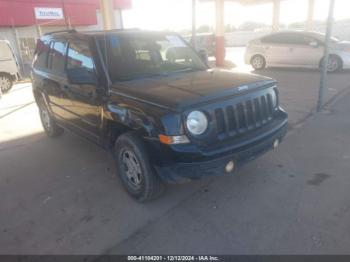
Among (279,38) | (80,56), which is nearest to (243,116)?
(80,56)

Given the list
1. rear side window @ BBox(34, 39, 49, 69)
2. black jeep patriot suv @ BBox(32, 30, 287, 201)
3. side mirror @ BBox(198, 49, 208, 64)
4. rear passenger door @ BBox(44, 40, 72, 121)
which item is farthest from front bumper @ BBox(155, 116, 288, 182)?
rear side window @ BBox(34, 39, 49, 69)

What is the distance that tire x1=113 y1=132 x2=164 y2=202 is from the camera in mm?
3391

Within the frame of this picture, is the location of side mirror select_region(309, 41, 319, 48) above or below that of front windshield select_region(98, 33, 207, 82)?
below

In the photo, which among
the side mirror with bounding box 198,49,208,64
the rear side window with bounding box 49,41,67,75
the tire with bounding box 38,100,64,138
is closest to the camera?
the rear side window with bounding box 49,41,67,75

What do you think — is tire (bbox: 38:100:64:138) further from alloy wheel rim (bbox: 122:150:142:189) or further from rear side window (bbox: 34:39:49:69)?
alloy wheel rim (bbox: 122:150:142:189)

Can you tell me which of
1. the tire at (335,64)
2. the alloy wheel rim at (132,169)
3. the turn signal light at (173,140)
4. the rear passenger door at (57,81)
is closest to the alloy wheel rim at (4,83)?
the rear passenger door at (57,81)

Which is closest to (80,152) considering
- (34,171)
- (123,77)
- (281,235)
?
(34,171)

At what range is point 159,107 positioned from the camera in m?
3.12

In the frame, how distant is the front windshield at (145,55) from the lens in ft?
12.8

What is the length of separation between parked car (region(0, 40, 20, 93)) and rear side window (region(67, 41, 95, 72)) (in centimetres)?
822

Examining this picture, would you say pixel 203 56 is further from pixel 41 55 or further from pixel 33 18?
pixel 33 18

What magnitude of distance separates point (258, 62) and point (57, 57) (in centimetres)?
1045

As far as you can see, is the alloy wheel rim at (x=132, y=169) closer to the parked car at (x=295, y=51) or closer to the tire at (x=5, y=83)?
the tire at (x=5, y=83)

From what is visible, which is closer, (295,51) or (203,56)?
(203,56)
